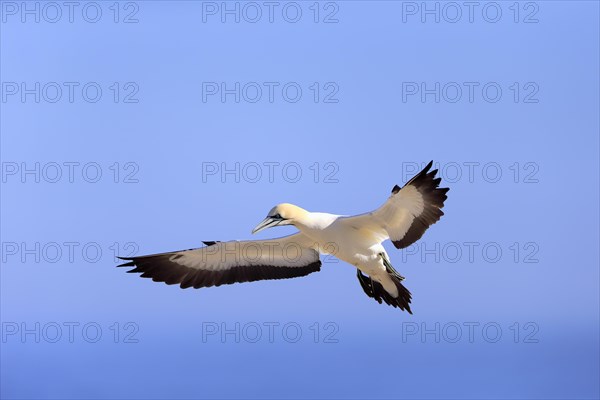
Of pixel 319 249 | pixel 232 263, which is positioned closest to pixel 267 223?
pixel 319 249

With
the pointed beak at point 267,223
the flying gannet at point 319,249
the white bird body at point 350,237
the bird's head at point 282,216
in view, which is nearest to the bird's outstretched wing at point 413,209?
the flying gannet at point 319,249

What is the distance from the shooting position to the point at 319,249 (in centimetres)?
1104

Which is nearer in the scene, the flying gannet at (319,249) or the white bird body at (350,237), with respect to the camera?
the flying gannet at (319,249)

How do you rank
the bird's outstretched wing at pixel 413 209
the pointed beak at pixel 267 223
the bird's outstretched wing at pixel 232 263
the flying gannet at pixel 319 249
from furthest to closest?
the bird's outstretched wing at pixel 232 263 < the pointed beak at pixel 267 223 < the flying gannet at pixel 319 249 < the bird's outstretched wing at pixel 413 209

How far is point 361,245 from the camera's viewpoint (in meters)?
10.3

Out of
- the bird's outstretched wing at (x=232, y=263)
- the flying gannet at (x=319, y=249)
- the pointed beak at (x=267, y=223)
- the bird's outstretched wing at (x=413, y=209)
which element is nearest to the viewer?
the bird's outstretched wing at (x=413, y=209)

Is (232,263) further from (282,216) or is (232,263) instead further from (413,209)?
(413,209)

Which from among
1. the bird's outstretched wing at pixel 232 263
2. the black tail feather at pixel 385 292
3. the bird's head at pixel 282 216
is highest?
the bird's head at pixel 282 216

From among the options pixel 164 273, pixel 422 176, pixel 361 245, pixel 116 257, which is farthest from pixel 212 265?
pixel 422 176

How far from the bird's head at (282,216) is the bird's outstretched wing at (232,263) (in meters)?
0.55

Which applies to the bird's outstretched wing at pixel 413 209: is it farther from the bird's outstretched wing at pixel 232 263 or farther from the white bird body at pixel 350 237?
the bird's outstretched wing at pixel 232 263

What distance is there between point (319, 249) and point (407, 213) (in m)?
1.38

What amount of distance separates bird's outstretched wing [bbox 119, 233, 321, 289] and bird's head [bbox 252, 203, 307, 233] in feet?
1.80

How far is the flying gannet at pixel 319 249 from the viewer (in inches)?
397
